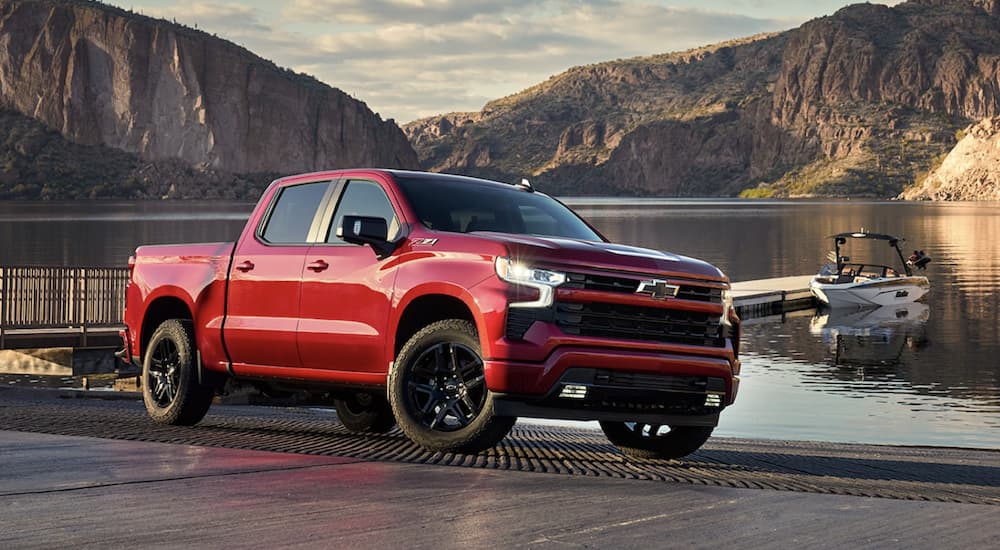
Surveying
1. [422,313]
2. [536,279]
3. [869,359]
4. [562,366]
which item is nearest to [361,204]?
[422,313]

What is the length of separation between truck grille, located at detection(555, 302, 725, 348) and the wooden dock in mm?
34202

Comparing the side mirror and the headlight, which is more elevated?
the side mirror

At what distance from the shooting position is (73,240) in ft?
342

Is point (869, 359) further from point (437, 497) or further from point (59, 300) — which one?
point (437, 497)

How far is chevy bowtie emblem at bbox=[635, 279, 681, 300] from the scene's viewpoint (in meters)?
9.17

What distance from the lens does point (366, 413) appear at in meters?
12.1

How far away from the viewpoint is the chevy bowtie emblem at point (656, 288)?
30.1 feet

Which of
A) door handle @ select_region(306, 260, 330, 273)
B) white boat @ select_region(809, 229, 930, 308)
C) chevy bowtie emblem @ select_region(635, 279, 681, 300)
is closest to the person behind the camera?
chevy bowtie emblem @ select_region(635, 279, 681, 300)

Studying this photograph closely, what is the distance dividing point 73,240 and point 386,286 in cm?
9953

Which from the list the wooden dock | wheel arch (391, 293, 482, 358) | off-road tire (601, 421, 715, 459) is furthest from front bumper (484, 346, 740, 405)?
the wooden dock

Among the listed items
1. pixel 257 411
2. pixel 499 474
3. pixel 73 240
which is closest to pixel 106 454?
pixel 499 474

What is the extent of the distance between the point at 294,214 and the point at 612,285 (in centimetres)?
304

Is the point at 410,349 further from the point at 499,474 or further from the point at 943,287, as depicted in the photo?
the point at 943,287

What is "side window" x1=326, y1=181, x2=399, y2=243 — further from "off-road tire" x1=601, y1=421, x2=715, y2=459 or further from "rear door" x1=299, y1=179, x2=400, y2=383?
"off-road tire" x1=601, y1=421, x2=715, y2=459
